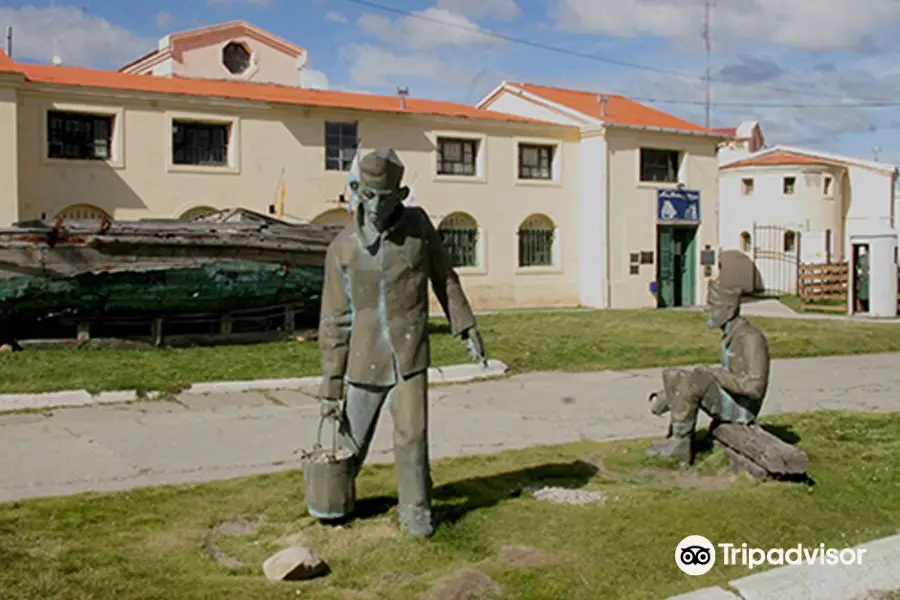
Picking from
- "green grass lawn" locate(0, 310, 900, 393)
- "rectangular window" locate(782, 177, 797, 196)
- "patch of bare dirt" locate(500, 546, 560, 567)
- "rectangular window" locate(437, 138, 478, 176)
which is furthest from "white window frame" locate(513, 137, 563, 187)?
"patch of bare dirt" locate(500, 546, 560, 567)

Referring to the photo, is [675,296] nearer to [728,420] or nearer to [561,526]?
[728,420]

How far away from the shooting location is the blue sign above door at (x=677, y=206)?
25.5 meters

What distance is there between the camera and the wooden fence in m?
25.2

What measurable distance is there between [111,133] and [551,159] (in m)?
11.6

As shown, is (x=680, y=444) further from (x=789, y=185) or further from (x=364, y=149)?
(x=789, y=185)

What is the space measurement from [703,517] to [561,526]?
2.68 ft

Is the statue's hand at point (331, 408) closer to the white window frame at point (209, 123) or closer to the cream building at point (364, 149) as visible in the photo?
the cream building at point (364, 149)

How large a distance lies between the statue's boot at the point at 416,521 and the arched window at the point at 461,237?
59.4 feet

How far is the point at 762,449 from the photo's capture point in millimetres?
5859

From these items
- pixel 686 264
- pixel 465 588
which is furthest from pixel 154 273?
pixel 686 264

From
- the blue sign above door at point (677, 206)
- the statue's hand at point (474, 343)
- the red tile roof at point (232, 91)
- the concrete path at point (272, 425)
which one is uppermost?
the red tile roof at point (232, 91)

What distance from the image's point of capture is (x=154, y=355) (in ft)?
40.1

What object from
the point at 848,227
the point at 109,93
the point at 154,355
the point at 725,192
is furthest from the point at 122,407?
the point at 848,227

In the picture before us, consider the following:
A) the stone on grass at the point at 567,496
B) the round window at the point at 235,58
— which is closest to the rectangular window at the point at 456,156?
the round window at the point at 235,58
